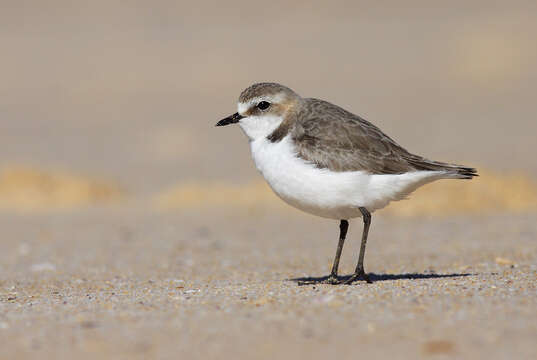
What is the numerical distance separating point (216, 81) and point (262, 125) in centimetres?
2316

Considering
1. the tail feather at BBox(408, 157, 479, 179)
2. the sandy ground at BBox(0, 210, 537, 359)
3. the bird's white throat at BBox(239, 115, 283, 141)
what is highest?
the bird's white throat at BBox(239, 115, 283, 141)

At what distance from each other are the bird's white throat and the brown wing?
0.17m

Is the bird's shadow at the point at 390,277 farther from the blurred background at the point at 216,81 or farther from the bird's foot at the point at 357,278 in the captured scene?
the blurred background at the point at 216,81

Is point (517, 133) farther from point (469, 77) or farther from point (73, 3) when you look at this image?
point (73, 3)

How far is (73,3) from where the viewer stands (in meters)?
42.3

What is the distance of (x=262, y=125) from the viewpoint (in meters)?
6.35

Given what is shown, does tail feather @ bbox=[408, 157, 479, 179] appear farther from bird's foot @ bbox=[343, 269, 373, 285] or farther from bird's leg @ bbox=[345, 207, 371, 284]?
bird's foot @ bbox=[343, 269, 373, 285]

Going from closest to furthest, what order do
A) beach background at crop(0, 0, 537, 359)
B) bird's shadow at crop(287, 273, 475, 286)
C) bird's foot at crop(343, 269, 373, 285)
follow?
beach background at crop(0, 0, 537, 359) → bird's foot at crop(343, 269, 373, 285) → bird's shadow at crop(287, 273, 475, 286)

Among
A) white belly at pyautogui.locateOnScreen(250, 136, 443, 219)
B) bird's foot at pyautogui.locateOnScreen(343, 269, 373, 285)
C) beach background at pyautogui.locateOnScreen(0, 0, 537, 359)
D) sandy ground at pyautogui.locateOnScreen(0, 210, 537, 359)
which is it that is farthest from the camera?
bird's foot at pyautogui.locateOnScreen(343, 269, 373, 285)

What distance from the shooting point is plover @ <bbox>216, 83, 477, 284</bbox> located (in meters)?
5.97

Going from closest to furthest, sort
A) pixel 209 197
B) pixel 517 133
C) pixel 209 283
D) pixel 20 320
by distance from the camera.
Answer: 1. pixel 20 320
2. pixel 209 283
3. pixel 209 197
4. pixel 517 133

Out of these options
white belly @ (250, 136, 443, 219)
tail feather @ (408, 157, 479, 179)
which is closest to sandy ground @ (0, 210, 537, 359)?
white belly @ (250, 136, 443, 219)

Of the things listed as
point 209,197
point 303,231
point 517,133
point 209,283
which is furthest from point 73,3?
point 209,283

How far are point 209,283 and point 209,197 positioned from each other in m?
7.57
